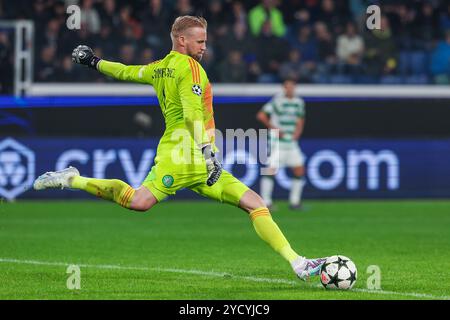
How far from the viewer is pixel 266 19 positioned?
21.4m

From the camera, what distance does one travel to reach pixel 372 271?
32.7ft

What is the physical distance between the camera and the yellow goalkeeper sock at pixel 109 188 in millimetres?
9133

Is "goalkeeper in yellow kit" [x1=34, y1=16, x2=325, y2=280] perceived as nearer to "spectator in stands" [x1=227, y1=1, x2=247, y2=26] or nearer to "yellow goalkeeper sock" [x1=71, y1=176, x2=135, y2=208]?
"yellow goalkeeper sock" [x1=71, y1=176, x2=135, y2=208]

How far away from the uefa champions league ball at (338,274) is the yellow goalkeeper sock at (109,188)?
1.74m

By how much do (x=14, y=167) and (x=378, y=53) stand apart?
749cm

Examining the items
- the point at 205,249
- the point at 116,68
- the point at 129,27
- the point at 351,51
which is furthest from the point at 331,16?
the point at 116,68

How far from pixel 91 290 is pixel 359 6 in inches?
557

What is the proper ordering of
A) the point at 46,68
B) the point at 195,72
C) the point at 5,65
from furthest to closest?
the point at 46,68 → the point at 5,65 → the point at 195,72

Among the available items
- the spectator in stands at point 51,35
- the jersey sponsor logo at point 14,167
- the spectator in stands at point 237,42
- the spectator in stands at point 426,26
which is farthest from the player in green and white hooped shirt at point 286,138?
the spectator in stands at point 51,35

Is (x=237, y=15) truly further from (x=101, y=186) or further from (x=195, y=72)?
(x=195, y=72)
